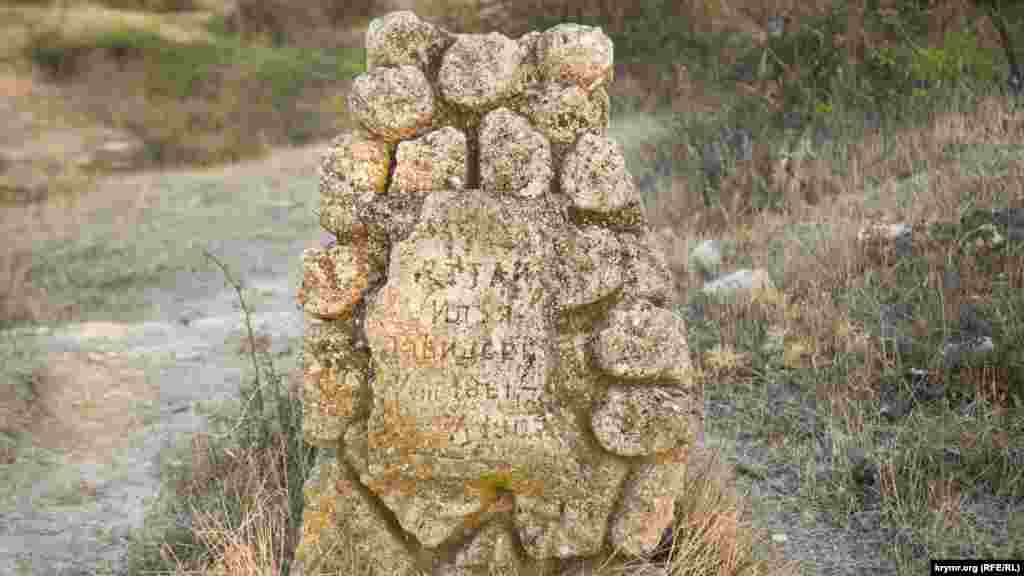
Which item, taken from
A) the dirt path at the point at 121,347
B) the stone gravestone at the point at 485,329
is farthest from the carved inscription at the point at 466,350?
the dirt path at the point at 121,347

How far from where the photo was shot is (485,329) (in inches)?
109

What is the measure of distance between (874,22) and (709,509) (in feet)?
19.1

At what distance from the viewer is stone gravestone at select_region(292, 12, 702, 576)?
2787mm

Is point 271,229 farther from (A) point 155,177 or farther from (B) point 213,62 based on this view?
(B) point 213,62

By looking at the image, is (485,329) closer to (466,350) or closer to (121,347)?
(466,350)

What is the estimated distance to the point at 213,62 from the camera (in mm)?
17281

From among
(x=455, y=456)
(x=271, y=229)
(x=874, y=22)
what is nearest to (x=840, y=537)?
(x=455, y=456)

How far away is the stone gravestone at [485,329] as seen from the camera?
9.14 feet

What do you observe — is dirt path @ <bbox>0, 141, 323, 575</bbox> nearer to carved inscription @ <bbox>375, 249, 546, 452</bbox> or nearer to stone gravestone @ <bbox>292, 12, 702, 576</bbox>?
stone gravestone @ <bbox>292, 12, 702, 576</bbox>

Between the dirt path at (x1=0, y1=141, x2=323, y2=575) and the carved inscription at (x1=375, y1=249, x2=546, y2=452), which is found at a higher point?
the carved inscription at (x1=375, y1=249, x2=546, y2=452)

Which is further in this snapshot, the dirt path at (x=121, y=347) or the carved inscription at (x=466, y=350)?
the dirt path at (x=121, y=347)

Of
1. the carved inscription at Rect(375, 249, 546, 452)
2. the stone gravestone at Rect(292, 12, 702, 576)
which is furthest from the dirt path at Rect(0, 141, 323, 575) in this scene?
the carved inscription at Rect(375, 249, 546, 452)

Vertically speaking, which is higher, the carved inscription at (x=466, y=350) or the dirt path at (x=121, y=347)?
the carved inscription at (x=466, y=350)

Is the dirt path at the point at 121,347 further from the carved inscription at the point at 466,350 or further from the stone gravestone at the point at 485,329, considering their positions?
the carved inscription at the point at 466,350
